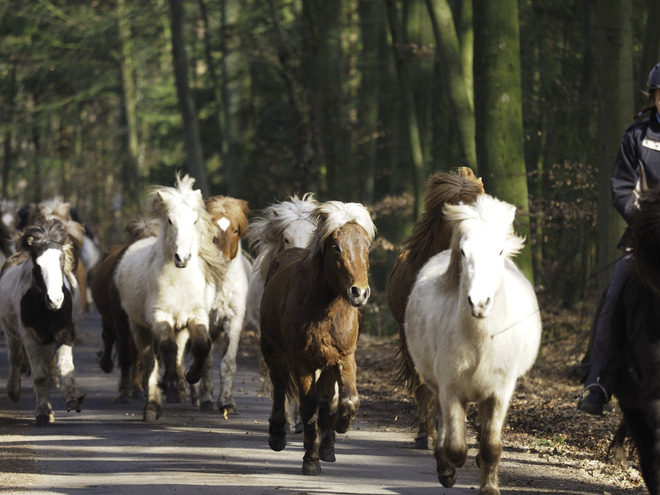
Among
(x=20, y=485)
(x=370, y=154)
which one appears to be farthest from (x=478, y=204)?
(x=370, y=154)

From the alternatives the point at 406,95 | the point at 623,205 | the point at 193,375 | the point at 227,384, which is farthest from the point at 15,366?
the point at 406,95

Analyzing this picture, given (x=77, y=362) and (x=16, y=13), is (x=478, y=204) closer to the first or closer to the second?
(x=77, y=362)

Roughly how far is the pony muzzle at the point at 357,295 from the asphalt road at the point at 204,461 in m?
1.50

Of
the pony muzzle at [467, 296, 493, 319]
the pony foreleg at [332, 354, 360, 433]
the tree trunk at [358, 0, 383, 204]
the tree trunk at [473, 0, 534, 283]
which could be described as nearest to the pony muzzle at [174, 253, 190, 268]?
the pony foreleg at [332, 354, 360, 433]

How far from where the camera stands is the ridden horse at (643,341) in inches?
209

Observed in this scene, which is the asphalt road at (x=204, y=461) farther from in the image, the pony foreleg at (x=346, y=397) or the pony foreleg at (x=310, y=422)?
the pony foreleg at (x=346, y=397)

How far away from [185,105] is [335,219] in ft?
57.8

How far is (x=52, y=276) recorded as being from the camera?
9.20 m

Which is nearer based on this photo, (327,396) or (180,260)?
(327,396)

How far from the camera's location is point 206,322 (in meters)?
9.97

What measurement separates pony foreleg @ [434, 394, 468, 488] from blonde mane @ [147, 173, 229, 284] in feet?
14.8

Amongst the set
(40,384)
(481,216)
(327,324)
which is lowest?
(40,384)

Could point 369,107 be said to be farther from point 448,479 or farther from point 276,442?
point 448,479

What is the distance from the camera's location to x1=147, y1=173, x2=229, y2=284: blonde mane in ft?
32.3
